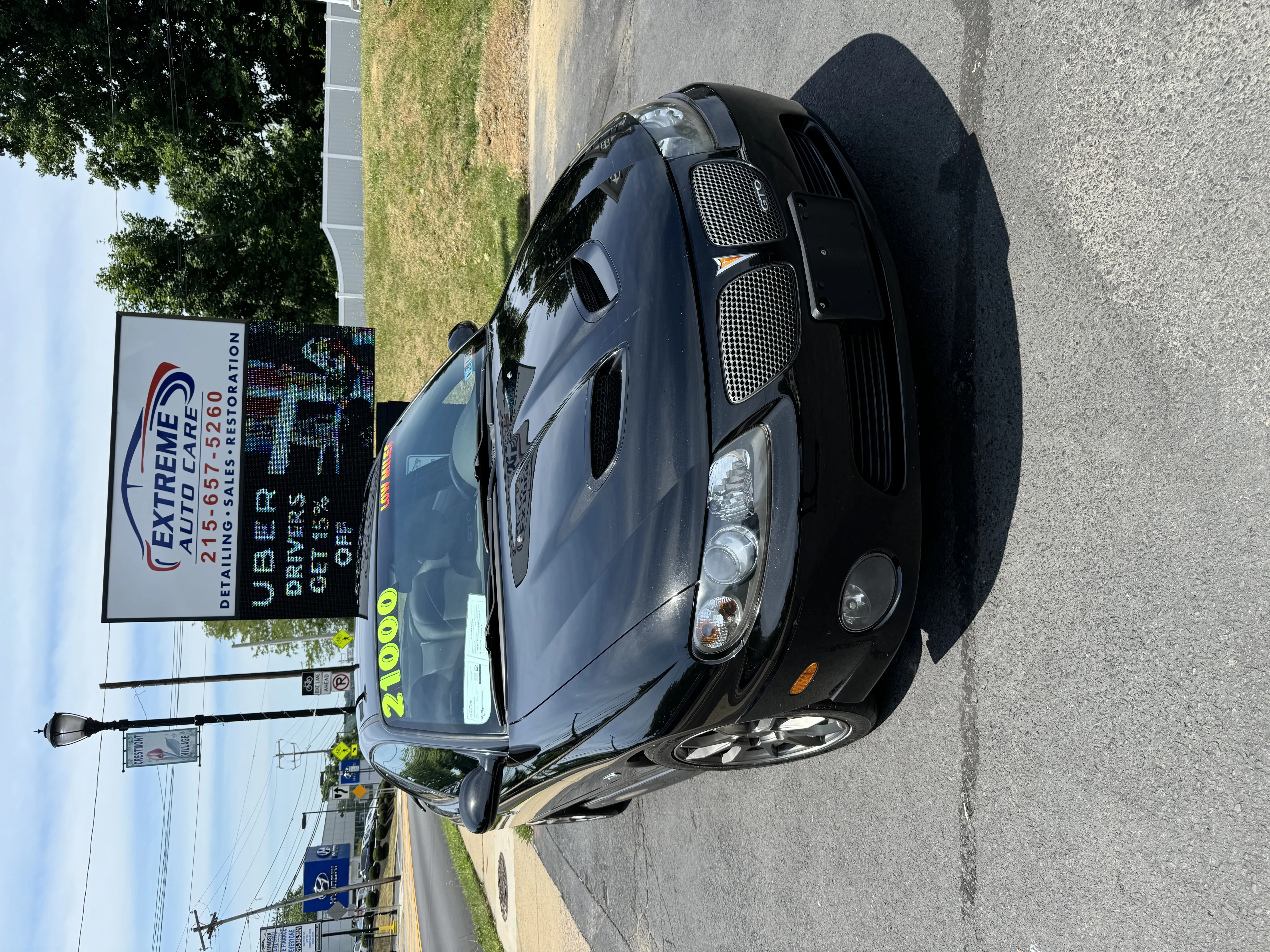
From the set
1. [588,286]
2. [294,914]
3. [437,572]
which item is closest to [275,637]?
[294,914]

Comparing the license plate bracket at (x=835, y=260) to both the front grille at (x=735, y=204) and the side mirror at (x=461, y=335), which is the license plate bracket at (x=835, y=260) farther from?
the side mirror at (x=461, y=335)

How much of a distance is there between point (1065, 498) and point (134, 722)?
1159 centimetres

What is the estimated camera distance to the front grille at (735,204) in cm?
323

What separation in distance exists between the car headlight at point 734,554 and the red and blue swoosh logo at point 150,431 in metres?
6.40

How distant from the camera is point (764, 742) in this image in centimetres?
385

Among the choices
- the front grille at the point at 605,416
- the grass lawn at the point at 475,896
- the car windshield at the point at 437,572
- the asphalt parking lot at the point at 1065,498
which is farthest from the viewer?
the grass lawn at the point at 475,896

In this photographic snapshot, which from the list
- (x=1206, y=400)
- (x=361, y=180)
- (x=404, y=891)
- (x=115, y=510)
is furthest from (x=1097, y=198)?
(x=404, y=891)

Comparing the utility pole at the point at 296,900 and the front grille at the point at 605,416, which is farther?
the utility pole at the point at 296,900

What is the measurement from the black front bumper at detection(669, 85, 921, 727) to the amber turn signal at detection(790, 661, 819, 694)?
0.07 ft

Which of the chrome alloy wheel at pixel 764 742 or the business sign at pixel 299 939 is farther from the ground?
the chrome alloy wheel at pixel 764 742

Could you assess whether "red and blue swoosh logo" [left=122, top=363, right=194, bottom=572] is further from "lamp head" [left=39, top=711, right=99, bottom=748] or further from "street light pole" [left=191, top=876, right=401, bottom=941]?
"street light pole" [left=191, top=876, right=401, bottom=941]

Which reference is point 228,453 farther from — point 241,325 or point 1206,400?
point 1206,400

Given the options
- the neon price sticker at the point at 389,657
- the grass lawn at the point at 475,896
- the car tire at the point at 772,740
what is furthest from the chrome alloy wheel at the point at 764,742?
the grass lawn at the point at 475,896

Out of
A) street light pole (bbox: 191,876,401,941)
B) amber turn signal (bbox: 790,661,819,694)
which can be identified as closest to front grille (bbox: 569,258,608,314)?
amber turn signal (bbox: 790,661,819,694)
